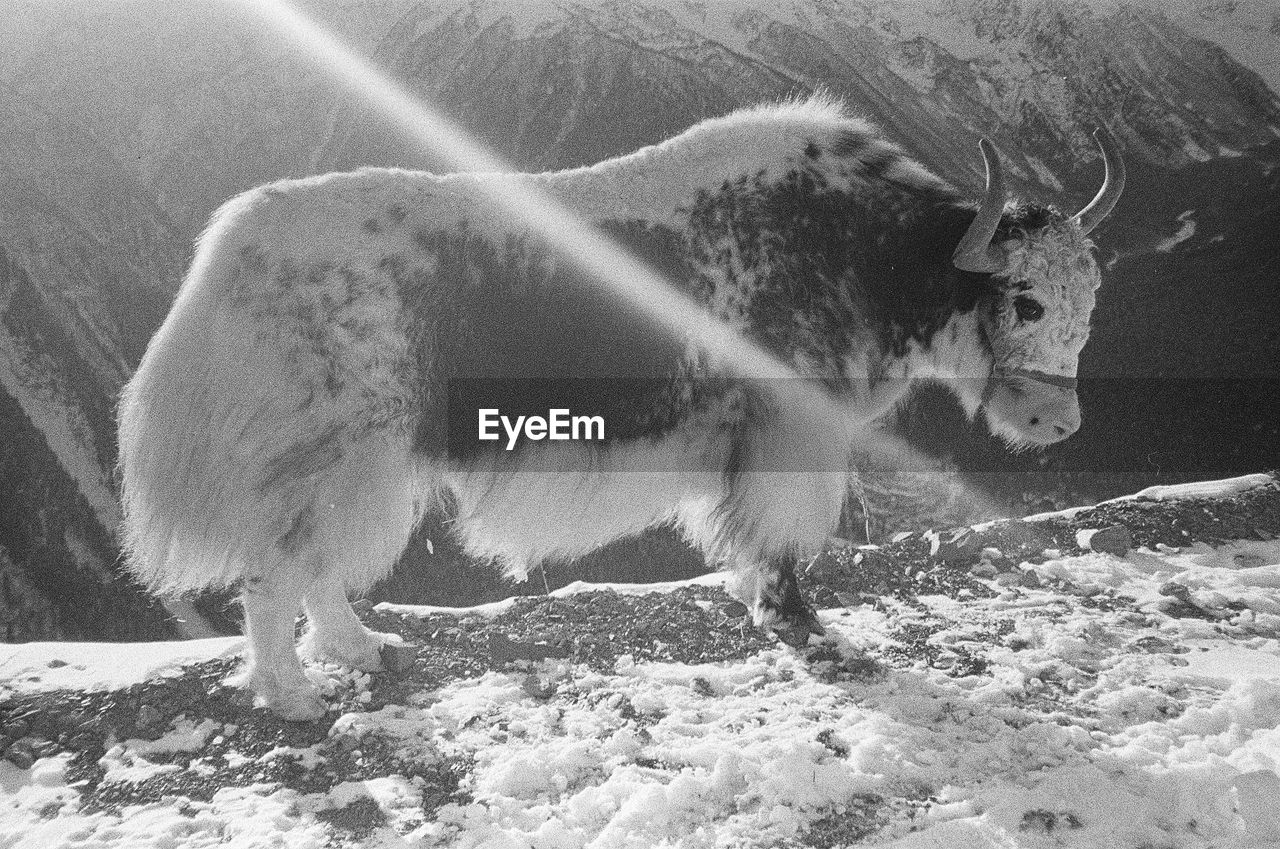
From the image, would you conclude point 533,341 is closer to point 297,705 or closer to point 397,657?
point 397,657

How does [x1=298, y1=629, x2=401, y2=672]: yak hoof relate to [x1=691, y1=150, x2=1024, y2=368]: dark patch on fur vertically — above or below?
below

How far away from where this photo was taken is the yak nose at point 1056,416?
313cm

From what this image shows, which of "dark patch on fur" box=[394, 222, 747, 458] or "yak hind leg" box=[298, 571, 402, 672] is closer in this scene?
"dark patch on fur" box=[394, 222, 747, 458]

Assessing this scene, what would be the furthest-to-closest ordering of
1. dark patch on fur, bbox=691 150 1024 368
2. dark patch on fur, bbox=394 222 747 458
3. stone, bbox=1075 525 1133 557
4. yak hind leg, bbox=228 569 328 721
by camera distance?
1. stone, bbox=1075 525 1133 557
2. dark patch on fur, bbox=691 150 1024 368
3. dark patch on fur, bbox=394 222 747 458
4. yak hind leg, bbox=228 569 328 721

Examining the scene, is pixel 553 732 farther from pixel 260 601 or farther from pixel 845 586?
pixel 845 586

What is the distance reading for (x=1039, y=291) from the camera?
119 inches

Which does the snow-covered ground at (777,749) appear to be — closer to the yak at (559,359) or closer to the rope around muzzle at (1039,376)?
the yak at (559,359)

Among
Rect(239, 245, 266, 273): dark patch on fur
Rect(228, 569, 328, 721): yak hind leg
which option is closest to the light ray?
Rect(239, 245, 266, 273): dark patch on fur

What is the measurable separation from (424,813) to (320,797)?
35cm

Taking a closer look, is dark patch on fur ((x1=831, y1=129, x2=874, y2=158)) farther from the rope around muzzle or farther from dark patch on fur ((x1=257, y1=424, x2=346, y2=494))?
dark patch on fur ((x1=257, y1=424, x2=346, y2=494))

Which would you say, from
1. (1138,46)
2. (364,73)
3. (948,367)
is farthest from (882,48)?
(948,367)

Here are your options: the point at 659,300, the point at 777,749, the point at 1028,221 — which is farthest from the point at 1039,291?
the point at 777,749

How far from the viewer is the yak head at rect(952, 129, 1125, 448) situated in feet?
9.95

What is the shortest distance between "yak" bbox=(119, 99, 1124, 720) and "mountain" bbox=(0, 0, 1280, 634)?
30.3m
